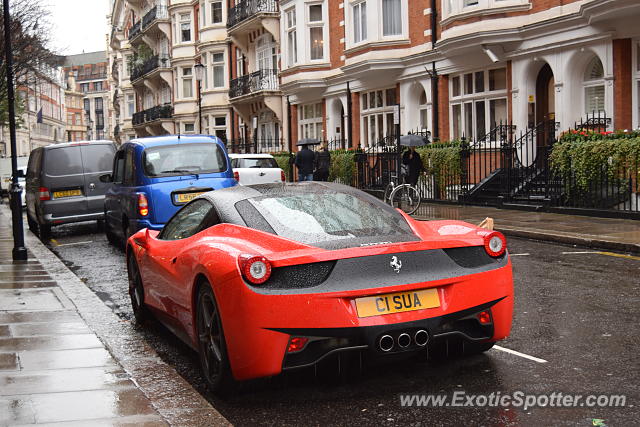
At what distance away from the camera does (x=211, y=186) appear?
1285 cm

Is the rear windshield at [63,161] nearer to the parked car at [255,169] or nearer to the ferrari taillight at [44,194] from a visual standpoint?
the ferrari taillight at [44,194]

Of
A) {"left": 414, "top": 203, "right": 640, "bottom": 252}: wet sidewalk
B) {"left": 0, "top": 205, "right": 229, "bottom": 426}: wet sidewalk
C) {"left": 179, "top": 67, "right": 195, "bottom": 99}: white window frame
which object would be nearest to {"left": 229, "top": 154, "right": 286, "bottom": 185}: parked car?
{"left": 414, "top": 203, "right": 640, "bottom": 252}: wet sidewalk

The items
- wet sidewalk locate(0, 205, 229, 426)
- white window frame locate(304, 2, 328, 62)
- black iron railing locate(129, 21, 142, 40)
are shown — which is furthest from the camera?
black iron railing locate(129, 21, 142, 40)

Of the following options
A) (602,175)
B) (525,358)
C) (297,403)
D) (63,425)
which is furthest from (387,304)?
(602,175)

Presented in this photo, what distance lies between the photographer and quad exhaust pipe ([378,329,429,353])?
4.86m

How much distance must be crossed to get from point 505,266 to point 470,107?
20.4m

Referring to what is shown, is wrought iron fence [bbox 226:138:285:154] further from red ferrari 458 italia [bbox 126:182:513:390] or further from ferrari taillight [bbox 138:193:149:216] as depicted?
red ferrari 458 italia [bbox 126:182:513:390]

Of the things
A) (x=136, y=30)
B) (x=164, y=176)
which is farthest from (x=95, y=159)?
(x=136, y=30)

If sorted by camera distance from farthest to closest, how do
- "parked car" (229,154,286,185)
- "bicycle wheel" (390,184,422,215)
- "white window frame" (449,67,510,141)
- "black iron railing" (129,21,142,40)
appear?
"black iron railing" (129,21,142,40) → "white window frame" (449,67,510,141) → "parked car" (229,154,286,185) → "bicycle wheel" (390,184,422,215)

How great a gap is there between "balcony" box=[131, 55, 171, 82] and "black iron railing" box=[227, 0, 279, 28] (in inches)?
601

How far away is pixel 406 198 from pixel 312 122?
17.9 metres

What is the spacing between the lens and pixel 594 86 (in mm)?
20281

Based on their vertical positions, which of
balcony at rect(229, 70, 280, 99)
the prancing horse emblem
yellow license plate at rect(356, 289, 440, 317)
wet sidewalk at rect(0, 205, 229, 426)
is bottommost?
wet sidewalk at rect(0, 205, 229, 426)

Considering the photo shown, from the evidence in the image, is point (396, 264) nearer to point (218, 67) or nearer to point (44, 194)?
point (44, 194)
